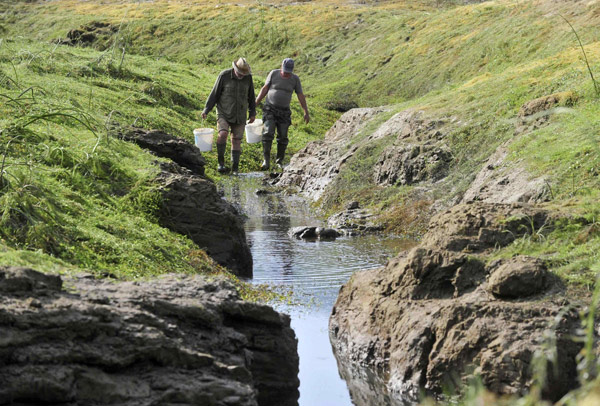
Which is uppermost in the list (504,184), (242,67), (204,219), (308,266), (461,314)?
(242,67)

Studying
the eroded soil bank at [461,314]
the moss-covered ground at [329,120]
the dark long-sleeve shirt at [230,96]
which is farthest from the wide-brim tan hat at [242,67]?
the eroded soil bank at [461,314]

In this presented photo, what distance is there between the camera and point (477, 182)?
13.9 m

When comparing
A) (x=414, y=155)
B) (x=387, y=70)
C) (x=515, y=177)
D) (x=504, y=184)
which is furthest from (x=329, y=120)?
(x=515, y=177)

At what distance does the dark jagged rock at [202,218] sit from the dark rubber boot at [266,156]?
31.5 ft

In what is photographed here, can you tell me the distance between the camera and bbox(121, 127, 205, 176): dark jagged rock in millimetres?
13266

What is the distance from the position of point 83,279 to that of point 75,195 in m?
3.59

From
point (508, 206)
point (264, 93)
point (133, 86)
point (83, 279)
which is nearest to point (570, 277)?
point (508, 206)

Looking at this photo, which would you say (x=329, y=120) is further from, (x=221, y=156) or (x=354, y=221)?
(x=354, y=221)

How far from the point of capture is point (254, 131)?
2066cm

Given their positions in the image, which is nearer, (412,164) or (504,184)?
(504,184)

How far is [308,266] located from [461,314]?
4561mm

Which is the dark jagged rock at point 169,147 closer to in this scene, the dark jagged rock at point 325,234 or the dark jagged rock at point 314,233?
the dark jagged rock at point 314,233

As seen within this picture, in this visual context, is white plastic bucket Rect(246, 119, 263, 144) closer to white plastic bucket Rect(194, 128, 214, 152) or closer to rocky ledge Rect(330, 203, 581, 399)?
white plastic bucket Rect(194, 128, 214, 152)

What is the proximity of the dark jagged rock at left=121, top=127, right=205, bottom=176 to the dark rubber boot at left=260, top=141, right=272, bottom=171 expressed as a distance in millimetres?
6860
